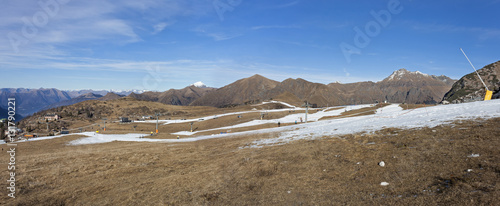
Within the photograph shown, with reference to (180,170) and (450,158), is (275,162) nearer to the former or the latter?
(180,170)

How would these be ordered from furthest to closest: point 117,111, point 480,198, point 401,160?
point 117,111
point 401,160
point 480,198

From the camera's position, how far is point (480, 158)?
37.1ft

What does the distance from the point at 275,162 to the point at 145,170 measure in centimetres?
1111

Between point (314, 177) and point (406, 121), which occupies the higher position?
point (406, 121)

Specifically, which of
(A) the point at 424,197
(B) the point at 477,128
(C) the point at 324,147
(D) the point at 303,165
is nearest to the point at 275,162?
(D) the point at 303,165

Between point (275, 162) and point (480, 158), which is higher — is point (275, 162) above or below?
below

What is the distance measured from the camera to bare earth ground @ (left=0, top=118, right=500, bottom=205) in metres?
9.36

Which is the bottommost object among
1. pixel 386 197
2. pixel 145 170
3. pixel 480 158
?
pixel 145 170

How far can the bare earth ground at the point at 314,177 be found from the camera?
9.36m

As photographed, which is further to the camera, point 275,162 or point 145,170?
point 145,170

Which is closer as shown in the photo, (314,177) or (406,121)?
(314,177)

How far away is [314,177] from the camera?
12727 mm

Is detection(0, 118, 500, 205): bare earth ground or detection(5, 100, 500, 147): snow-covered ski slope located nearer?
detection(0, 118, 500, 205): bare earth ground

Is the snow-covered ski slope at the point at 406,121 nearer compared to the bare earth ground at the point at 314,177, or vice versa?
the bare earth ground at the point at 314,177
